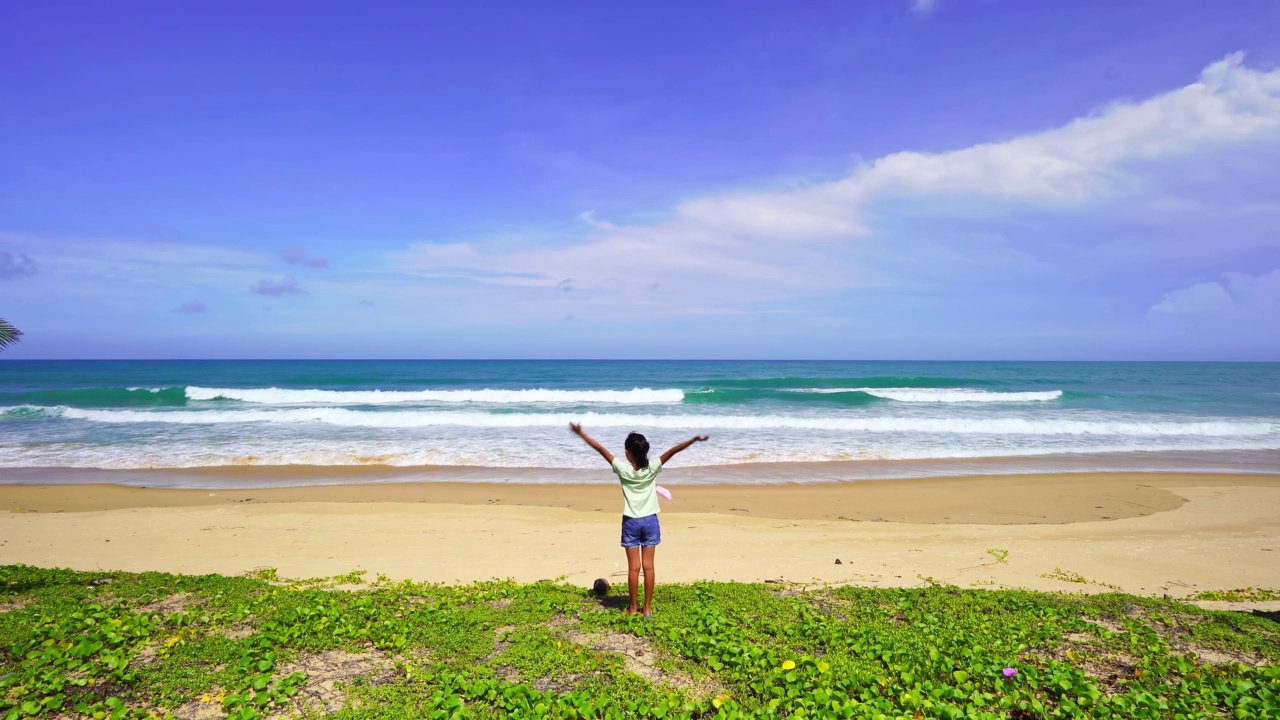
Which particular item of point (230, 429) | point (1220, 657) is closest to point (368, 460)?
point (230, 429)

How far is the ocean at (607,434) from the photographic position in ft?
58.1

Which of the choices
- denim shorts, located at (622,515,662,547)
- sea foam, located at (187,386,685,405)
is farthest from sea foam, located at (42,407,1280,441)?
denim shorts, located at (622,515,662,547)

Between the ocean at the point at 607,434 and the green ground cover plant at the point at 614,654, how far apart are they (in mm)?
9318

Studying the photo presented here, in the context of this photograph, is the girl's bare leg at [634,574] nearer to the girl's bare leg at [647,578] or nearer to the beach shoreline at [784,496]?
the girl's bare leg at [647,578]

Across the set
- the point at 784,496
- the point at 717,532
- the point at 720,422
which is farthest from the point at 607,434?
the point at 717,532

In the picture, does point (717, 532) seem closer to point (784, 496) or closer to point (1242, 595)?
point (784, 496)

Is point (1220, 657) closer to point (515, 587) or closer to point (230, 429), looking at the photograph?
point (515, 587)

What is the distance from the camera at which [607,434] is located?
23.9m

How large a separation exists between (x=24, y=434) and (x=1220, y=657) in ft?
106

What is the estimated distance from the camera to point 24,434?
2298 centimetres

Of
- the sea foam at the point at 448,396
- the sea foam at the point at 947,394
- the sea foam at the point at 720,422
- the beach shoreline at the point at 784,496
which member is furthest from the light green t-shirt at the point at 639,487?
the sea foam at the point at 947,394

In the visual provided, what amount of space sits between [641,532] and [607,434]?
17726 millimetres

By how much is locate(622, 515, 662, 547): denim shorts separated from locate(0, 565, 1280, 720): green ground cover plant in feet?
2.49

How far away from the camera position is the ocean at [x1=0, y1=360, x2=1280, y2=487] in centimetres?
1770
